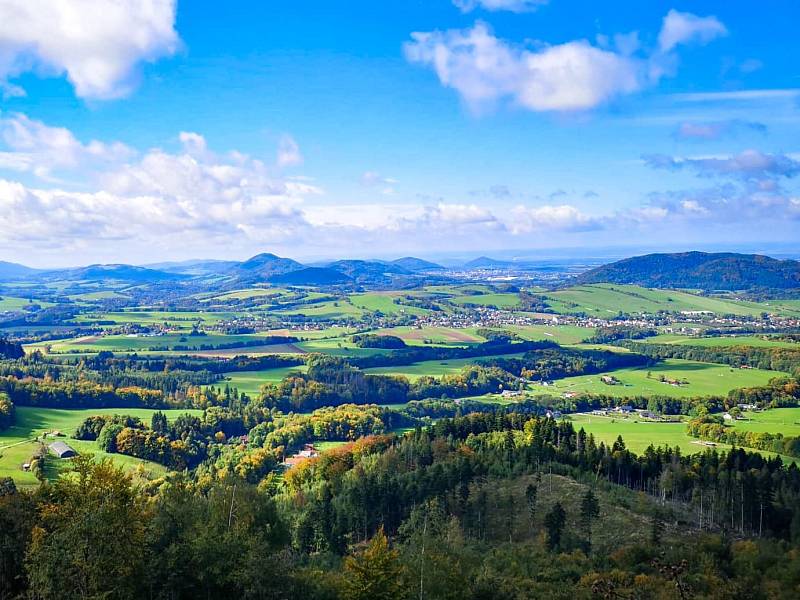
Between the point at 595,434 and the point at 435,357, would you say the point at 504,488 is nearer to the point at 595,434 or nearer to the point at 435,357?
the point at 595,434

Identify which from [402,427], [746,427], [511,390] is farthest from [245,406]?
[746,427]

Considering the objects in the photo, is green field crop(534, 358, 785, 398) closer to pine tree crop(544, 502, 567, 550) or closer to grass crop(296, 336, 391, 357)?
grass crop(296, 336, 391, 357)

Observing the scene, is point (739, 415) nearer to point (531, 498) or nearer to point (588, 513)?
point (531, 498)

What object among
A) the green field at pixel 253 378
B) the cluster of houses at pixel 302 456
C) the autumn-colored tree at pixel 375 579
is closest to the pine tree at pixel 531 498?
the autumn-colored tree at pixel 375 579

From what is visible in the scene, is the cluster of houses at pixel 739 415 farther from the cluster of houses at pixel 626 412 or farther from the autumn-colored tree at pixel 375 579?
the autumn-colored tree at pixel 375 579

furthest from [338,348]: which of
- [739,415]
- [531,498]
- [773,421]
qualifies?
[531,498]

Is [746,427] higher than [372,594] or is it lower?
lower
